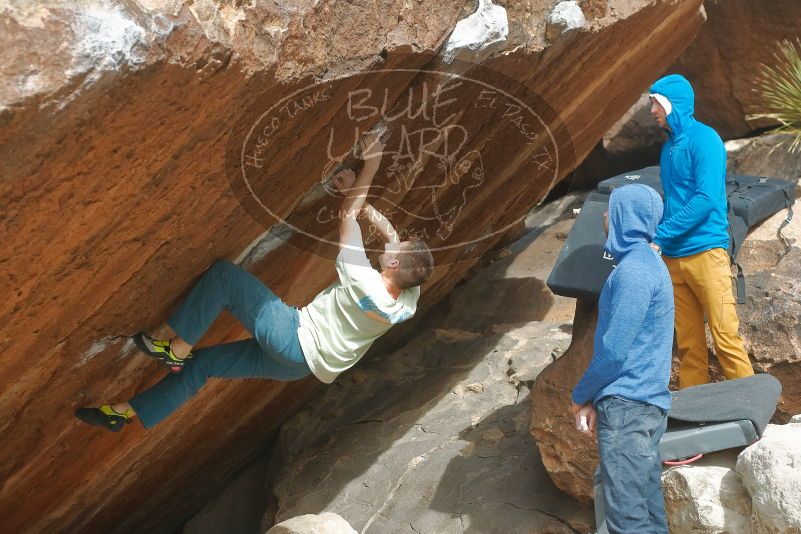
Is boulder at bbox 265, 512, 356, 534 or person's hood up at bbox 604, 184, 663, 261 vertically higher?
person's hood up at bbox 604, 184, 663, 261

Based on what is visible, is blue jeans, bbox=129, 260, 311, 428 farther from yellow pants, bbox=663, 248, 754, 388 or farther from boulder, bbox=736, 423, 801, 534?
boulder, bbox=736, 423, 801, 534

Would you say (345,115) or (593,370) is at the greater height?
(345,115)

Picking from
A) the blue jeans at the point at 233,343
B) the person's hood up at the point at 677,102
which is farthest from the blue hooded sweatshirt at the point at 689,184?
the blue jeans at the point at 233,343

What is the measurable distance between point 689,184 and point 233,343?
248 centimetres

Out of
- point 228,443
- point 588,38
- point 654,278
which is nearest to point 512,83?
point 588,38

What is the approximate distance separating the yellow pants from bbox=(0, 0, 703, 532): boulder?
1336mm

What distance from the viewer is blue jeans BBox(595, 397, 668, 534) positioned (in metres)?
4.01

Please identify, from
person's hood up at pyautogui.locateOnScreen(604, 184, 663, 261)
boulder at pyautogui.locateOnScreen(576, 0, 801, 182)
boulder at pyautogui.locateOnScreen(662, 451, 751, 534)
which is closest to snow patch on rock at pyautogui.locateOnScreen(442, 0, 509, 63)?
person's hood up at pyautogui.locateOnScreen(604, 184, 663, 261)

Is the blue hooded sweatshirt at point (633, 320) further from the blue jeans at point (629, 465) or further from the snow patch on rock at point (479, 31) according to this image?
the snow patch on rock at point (479, 31)

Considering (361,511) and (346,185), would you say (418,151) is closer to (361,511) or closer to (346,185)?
(346,185)

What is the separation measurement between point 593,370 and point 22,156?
7.58 feet

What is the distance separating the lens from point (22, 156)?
3.26 metres

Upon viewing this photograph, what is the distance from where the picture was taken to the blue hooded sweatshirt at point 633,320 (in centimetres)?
401

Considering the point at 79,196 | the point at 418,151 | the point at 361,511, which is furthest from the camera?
the point at 361,511
